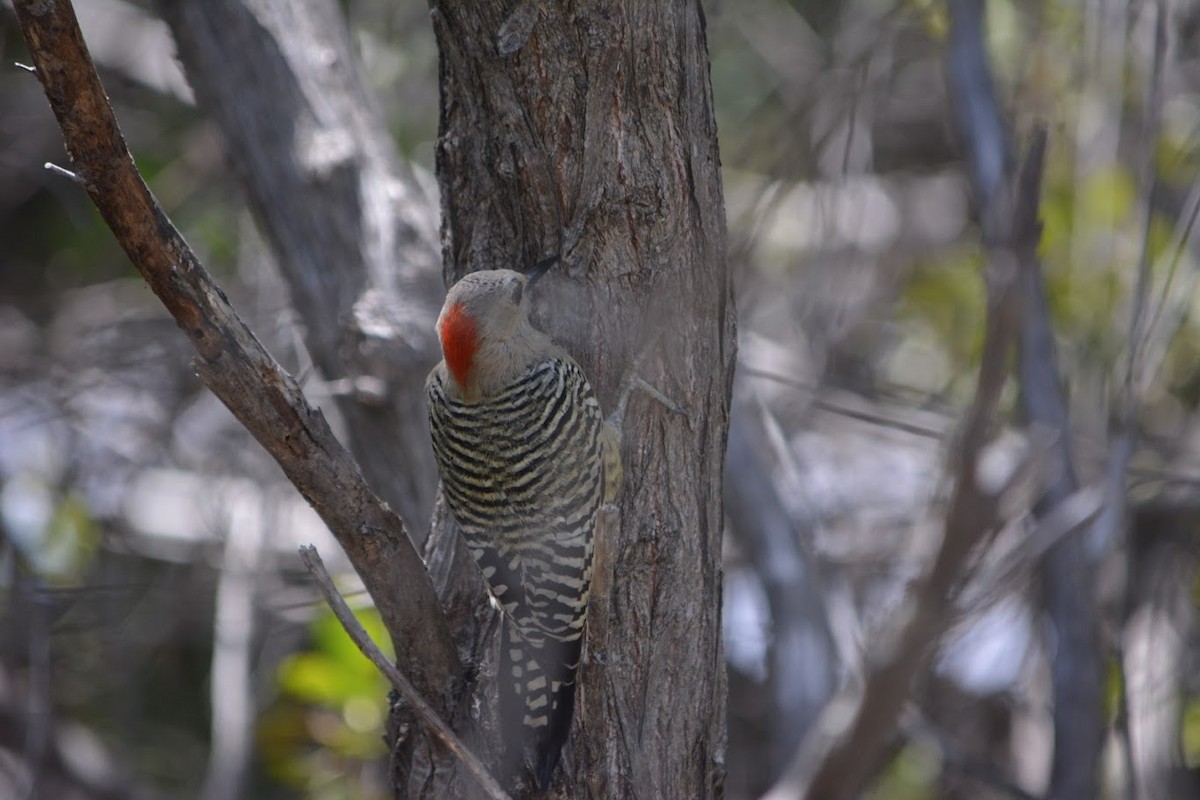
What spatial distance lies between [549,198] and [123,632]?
3410 mm

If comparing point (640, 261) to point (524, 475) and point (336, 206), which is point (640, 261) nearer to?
point (524, 475)

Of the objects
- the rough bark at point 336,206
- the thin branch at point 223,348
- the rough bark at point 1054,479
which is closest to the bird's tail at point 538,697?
the thin branch at point 223,348

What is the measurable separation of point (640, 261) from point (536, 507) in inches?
29.9

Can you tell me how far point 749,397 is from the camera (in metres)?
4.64

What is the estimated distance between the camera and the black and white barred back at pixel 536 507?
2791 mm

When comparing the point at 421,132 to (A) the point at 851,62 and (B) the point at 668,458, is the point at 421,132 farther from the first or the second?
(B) the point at 668,458

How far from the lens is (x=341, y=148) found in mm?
3883

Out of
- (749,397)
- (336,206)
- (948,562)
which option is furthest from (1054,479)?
(948,562)

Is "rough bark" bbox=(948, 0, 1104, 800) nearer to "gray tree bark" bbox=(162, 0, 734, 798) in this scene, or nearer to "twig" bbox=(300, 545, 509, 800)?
"gray tree bark" bbox=(162, 0, 734, 798)

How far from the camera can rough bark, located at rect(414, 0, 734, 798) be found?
255 cm

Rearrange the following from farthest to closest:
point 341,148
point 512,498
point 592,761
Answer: point 341,148 < point 512,498 < point 592,761

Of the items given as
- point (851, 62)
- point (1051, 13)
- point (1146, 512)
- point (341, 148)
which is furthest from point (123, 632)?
point (1051, 13)

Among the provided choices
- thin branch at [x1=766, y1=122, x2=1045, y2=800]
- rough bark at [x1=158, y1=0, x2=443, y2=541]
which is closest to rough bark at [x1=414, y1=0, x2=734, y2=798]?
thin branch at [x1=766, y1=122, x2=1045, y2=800]

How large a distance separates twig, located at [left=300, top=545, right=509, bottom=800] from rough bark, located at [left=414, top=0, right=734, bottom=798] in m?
0.30
